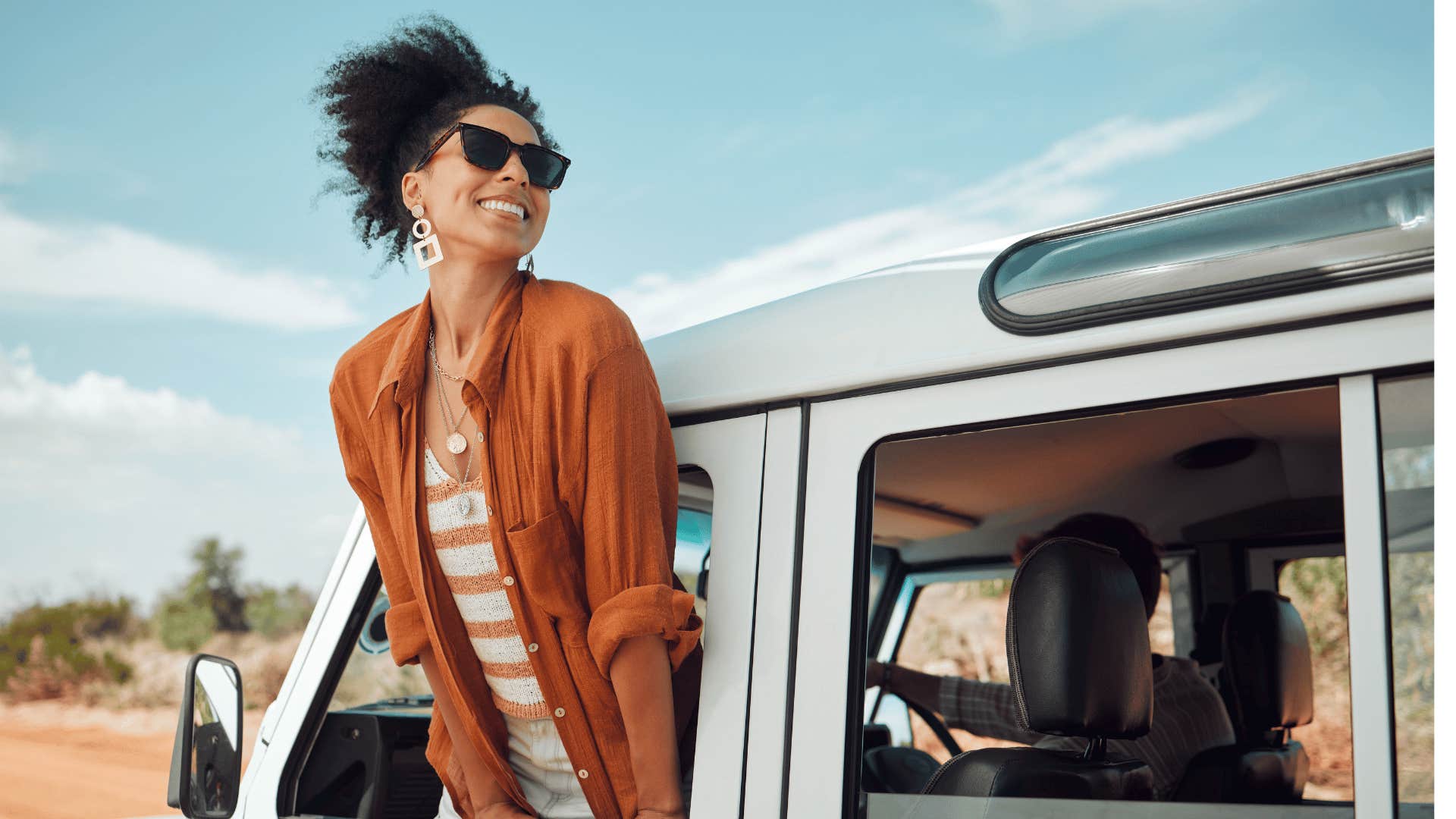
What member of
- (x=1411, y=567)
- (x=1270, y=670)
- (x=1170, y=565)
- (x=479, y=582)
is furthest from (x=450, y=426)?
(x=1170, y=565)

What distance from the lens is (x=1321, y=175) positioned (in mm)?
1500

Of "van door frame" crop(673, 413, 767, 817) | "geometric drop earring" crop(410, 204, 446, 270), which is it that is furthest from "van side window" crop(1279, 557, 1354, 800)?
"geometric drop earring" crop(410, 204, 446, 270)

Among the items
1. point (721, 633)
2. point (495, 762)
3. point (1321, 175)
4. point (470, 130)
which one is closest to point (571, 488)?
point (721, 633)

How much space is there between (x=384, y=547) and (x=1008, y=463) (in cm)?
122

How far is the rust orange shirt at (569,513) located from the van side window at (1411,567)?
3.24ft

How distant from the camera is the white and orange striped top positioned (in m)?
2.01

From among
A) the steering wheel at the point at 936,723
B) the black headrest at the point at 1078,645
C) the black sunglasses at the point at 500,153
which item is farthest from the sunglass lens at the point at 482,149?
the steering wheel at the point at 936,723

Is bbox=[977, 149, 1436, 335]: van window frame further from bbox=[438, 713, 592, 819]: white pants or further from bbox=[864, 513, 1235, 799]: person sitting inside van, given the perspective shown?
bbox=[438, 713, 592, 819]: white pants

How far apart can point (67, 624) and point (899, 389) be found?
36.2 meters

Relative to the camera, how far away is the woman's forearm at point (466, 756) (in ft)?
6.82

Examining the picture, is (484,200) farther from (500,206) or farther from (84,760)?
(84,760)

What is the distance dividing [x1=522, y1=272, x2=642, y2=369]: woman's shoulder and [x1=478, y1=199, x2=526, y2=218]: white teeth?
0.49 feet

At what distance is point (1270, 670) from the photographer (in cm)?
Result: 271
